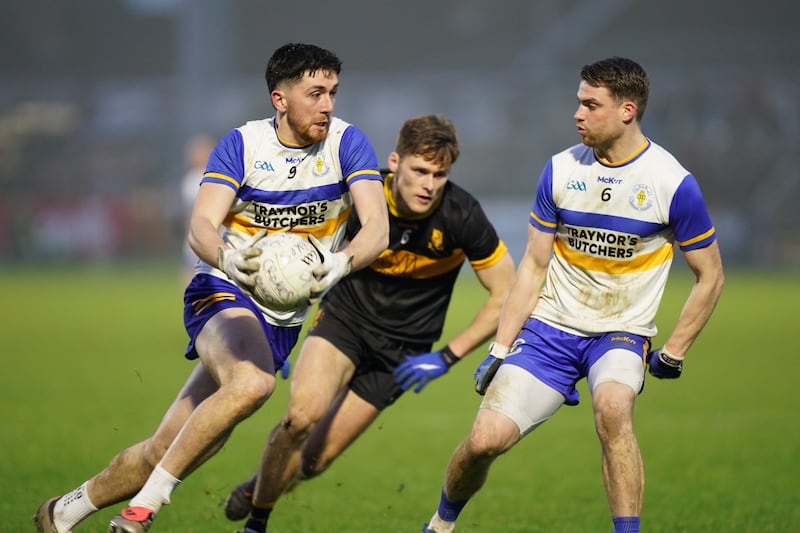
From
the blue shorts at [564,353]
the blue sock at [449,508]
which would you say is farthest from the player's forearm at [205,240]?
→ the blue sock at [449,508]

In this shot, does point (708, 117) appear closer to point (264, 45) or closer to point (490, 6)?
point (490, 6)

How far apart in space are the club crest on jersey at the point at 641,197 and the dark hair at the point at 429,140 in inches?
48.8

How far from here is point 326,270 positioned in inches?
→ 194

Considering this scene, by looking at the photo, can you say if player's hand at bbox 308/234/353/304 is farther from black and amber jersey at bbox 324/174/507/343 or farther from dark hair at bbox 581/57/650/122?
dark hair at bbox 581/57/650/122

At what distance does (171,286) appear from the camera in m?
25.3

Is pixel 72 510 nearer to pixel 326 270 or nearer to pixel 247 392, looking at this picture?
pixel 247 392

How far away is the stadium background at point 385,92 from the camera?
32594 millimetres

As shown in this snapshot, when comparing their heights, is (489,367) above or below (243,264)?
below

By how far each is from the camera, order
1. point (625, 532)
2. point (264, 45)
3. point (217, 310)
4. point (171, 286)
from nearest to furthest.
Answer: point (625, 532) < point (217, 310) < point (171, 286) < point (264, 45)

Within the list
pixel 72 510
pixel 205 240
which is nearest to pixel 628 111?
pixel 205 240

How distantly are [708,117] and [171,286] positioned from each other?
710 inches

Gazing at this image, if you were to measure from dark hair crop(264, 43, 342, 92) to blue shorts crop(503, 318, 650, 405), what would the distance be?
70.2 inches

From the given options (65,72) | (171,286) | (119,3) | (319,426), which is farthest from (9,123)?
(319,426)

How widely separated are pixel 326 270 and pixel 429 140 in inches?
63.1
